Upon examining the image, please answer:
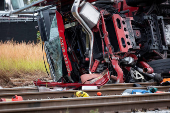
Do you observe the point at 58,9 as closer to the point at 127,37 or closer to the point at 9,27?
the point at 127,37

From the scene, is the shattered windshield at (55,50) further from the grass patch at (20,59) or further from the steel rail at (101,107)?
the steel rail at (101,107)

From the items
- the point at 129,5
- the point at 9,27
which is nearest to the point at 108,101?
the point at 129,5

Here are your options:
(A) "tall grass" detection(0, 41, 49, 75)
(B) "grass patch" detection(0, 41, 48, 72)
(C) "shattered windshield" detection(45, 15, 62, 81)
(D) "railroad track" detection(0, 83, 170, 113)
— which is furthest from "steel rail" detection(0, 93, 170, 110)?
(B) "grass patch" detection(0, 41, 48, 72)

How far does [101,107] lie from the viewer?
4570 millimetres

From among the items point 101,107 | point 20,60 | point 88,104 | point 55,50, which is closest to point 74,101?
point 88,104

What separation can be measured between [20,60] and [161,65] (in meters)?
6.40

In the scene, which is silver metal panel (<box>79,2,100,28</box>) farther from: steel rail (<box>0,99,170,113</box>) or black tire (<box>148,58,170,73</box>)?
steel rail (<box>0,99,170,113</box>)

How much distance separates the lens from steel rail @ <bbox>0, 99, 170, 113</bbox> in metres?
4.13

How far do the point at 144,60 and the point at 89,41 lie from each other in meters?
2.26

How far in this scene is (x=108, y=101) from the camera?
5043mm

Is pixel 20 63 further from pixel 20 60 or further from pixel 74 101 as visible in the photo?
pixel 74 101

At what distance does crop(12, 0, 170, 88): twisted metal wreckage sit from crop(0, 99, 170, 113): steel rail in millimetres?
2359

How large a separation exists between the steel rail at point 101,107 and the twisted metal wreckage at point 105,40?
92.9 inches

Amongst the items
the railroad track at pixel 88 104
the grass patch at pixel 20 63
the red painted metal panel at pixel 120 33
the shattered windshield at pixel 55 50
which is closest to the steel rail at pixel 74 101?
the railroad track at pixel 88 104
